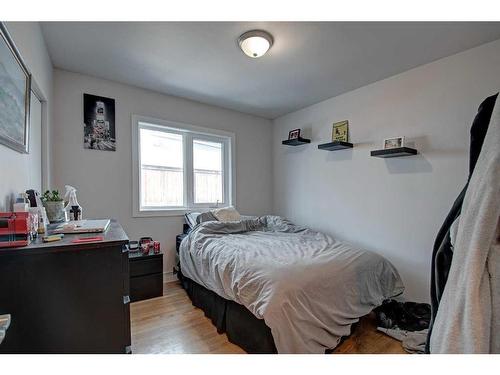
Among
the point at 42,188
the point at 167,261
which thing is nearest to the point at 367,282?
the point at 167,261

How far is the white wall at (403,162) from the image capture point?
7.35 feet

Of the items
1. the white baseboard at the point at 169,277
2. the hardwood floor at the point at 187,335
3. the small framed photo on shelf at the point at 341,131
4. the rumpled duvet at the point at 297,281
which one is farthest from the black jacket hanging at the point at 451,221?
the white baseboard at the point at 169,277

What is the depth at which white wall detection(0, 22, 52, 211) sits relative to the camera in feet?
4.31

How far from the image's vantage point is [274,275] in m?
1.71

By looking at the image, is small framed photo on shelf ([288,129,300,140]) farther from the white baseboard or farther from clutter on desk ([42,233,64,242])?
clutter on desk ([42,233,64,242])

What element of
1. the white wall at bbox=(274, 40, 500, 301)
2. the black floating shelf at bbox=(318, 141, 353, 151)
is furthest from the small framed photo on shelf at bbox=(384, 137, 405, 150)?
the black floating shelf at bbox=(318, 141, 353, 151)

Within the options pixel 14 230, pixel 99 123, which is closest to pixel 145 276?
pixel 99 123

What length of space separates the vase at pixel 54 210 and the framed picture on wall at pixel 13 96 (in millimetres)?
374

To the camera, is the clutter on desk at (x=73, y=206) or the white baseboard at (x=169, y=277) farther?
the white baseboard at (x=169, y=277)

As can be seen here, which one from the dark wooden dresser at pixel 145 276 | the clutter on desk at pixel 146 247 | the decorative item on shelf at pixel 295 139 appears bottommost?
the dark wooden dresser at pixel 145 276

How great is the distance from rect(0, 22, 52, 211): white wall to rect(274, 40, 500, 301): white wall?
3.02 m

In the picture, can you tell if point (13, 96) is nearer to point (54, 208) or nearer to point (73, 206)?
point (54, 208)

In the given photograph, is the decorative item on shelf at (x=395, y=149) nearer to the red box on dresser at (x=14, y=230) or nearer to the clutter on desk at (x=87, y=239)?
the clutter on desk at (x=87, y=239)

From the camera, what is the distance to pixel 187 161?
11.6ft
